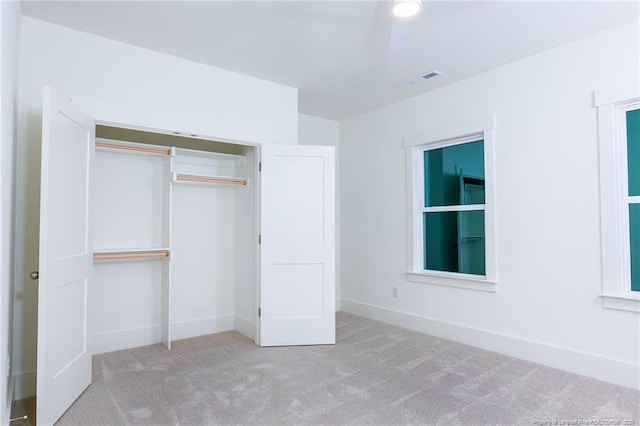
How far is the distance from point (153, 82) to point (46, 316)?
2042 millimetres

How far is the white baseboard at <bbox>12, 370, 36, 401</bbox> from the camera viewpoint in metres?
2.60

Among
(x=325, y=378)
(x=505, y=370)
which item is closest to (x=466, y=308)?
(x=505, y=370)

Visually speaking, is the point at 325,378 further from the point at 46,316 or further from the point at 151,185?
the point at 151,185

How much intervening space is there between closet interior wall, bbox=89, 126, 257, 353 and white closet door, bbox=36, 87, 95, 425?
717 mm

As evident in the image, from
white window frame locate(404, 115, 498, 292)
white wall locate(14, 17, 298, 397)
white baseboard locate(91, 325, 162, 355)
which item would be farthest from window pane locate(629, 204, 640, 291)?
white baseboard locate(91, 325, 162, 355)

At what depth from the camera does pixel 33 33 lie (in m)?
2.73

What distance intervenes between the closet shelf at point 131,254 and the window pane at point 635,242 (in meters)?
3.84

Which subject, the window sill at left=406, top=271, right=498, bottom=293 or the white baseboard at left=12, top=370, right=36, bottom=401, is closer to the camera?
the white baseboard at left=12, top=370, right=36, bottom=401

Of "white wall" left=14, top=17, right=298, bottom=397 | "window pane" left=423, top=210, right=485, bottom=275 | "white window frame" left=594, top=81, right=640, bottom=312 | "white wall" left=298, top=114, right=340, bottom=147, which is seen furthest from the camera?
"white wall" left=298, top=114, right=340, bottom=147

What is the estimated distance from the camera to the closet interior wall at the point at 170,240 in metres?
3.54

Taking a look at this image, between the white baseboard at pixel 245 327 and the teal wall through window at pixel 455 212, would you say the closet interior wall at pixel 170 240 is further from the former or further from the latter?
the teal wall through window at pixel 455 212

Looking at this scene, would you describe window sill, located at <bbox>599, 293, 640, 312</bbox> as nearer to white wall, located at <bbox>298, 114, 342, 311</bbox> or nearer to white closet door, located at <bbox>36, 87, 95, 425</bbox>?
white wall, located at <bbox>298, 114, 342, 311</bbox>

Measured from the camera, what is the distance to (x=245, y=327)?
4.01 metres

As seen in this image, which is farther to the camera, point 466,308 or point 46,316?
point 466,308
